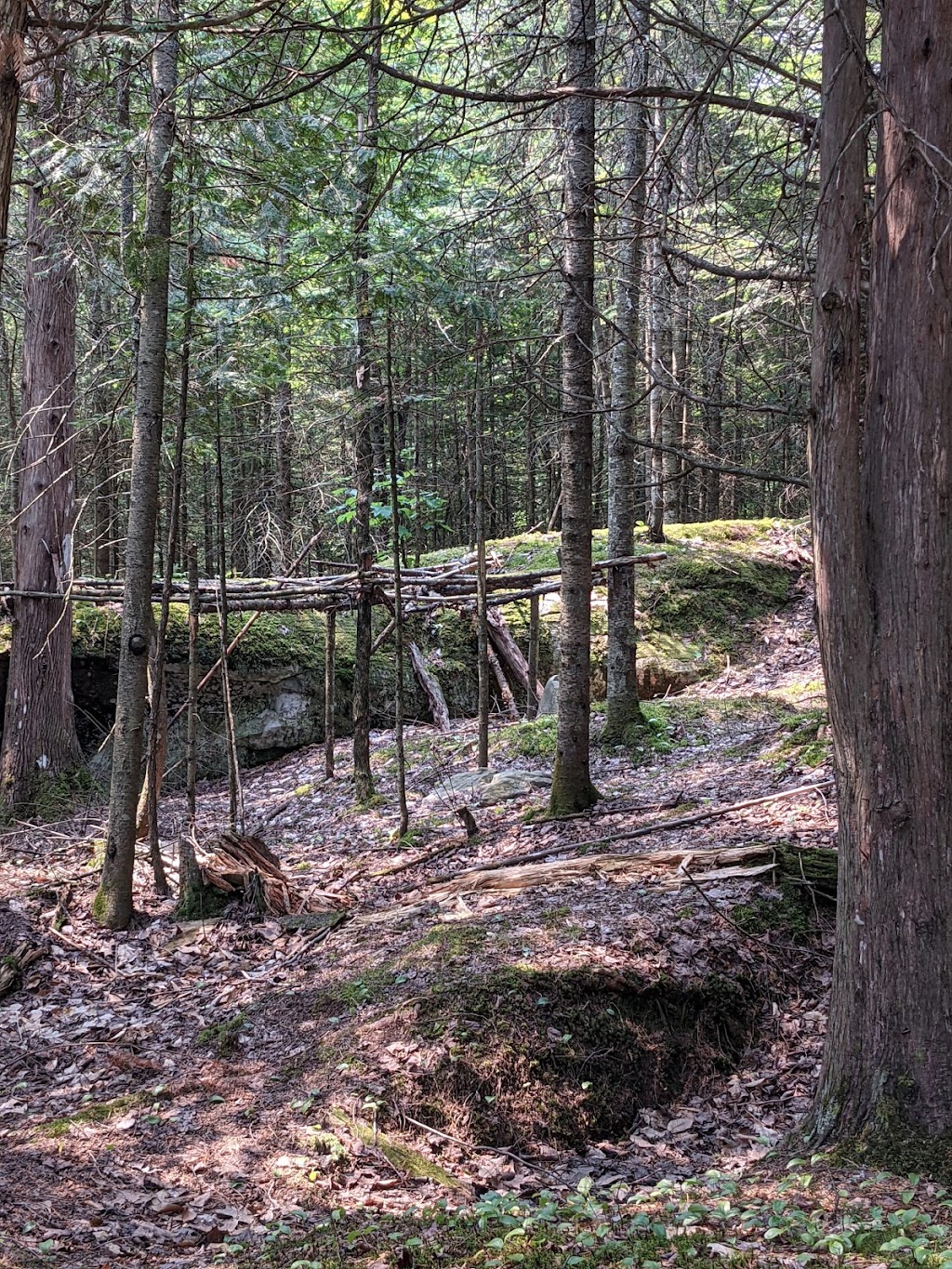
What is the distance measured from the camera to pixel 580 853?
679 cm

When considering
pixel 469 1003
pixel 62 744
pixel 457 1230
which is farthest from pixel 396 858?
pixel 457 1230

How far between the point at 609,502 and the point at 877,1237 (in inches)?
345

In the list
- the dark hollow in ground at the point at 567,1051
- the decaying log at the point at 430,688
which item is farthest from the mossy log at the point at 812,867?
the decaying log at the point at 430,688

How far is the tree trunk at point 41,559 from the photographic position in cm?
922

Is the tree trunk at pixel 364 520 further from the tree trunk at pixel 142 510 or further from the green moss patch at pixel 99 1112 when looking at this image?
the green moss patch at pixel 99 1112

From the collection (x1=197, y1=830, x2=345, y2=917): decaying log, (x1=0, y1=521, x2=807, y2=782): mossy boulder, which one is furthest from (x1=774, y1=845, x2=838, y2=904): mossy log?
(x1=0, y1=521, x2=807, y2=782): mossy boulder

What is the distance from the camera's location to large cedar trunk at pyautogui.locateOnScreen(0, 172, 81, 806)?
30.2 ft

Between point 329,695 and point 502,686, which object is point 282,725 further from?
point 502,686

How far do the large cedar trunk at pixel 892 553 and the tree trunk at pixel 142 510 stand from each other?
182 inches

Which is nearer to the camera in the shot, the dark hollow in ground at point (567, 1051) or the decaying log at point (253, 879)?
the dark hollow in ground at point (567, 1051)

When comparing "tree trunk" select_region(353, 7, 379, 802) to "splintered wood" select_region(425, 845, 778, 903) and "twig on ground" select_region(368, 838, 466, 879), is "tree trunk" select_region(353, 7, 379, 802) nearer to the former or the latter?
"twig on ground" select_region(368, 838, 466, 879)

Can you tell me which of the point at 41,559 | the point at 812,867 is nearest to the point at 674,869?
the point at 812,867

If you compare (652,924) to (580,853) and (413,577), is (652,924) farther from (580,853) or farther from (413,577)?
(413,577)

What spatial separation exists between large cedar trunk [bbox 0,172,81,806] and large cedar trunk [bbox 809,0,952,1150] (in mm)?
7848
